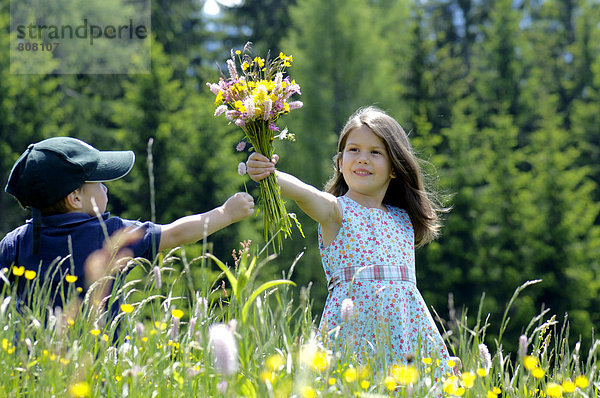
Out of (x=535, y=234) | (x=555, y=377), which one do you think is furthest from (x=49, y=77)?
(x=555, y=377)

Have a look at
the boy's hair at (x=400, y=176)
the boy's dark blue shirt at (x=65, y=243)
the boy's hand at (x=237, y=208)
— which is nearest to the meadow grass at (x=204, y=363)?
the boy's dark blue shirt at (x=65, y=243)

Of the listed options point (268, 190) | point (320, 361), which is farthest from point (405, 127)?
point (320, 361)

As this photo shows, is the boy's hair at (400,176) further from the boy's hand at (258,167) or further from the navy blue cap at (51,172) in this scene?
the navy blue cap at (51,172)

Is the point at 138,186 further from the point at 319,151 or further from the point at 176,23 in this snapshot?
the point at 176,23

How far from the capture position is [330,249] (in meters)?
3.66

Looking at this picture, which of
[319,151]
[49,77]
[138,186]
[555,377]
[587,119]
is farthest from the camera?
[587,119]

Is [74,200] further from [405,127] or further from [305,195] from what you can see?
[405,127]

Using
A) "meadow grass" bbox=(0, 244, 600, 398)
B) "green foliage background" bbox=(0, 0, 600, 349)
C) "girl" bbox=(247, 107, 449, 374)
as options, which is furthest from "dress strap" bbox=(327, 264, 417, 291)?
"green foliage background" bbox=(0, 0, 600, 349)

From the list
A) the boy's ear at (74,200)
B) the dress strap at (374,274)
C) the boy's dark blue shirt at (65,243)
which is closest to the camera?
the boy's dark blue shirt at (65,243)

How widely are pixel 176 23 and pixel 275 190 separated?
22258 mm

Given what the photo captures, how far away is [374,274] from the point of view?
3.56 metres

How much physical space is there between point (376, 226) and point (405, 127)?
16427 mm

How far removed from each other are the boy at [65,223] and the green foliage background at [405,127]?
13.4 meters

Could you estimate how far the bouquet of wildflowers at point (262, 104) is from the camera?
307 cm
